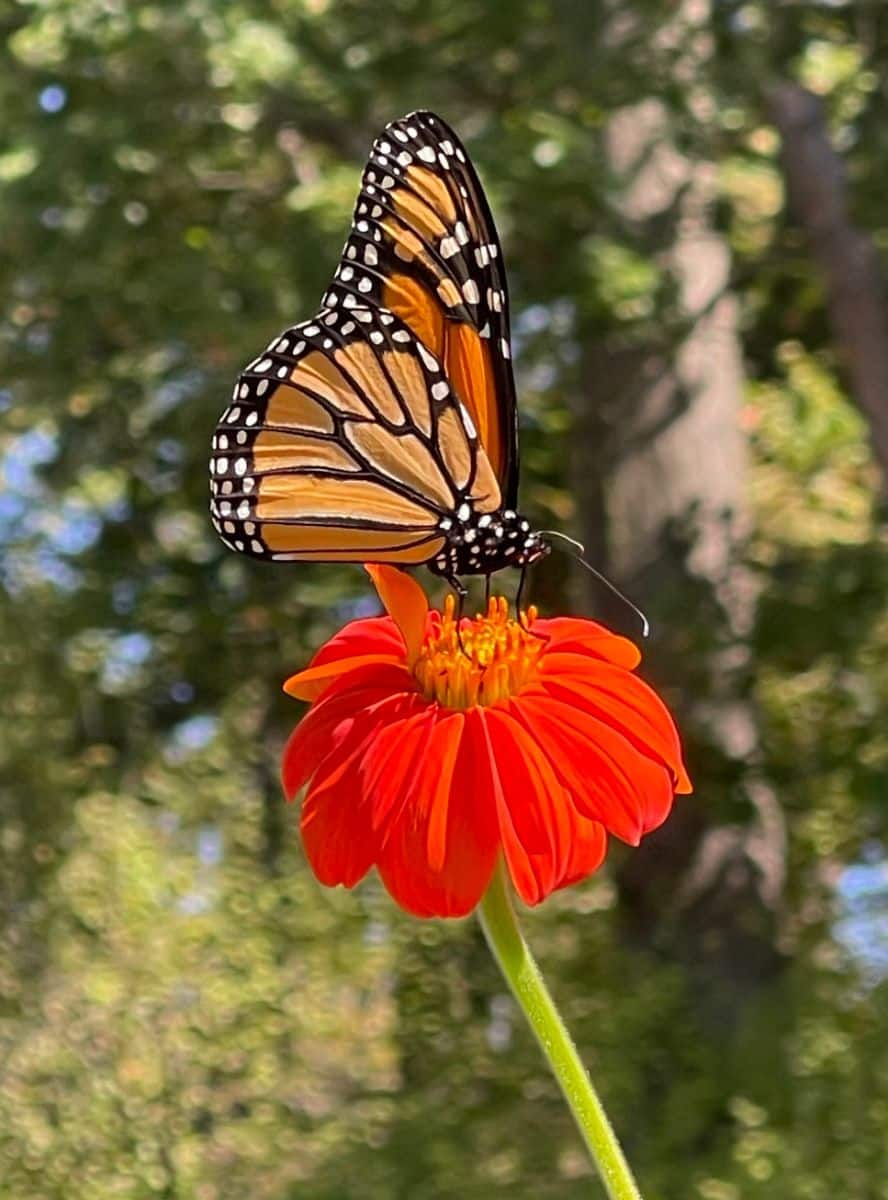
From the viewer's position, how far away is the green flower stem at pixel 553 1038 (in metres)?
0.70

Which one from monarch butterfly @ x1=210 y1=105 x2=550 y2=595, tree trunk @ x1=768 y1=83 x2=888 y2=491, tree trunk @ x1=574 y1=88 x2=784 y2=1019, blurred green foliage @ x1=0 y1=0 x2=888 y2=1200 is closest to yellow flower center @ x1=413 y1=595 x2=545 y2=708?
monarch butterfly @ x1=210 y1=105 x2=550 y2=595

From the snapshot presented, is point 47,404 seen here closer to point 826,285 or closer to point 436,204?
point 826,285

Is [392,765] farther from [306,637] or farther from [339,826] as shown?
[306,637]

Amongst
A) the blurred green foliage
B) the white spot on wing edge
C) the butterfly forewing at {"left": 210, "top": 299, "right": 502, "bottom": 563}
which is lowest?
the blurred green foliage

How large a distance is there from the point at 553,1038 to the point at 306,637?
3.08 meters

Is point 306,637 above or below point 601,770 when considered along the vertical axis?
below

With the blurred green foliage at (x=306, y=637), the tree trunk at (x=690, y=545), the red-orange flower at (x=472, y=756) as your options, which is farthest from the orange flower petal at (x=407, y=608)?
the tree trunk at (x=690, y=545)

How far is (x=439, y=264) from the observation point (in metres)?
1.19

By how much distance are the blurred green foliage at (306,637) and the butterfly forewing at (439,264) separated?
1.25 meters

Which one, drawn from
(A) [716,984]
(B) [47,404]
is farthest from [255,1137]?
(B) [47,404]

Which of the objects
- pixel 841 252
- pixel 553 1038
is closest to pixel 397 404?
pixel 553 1038

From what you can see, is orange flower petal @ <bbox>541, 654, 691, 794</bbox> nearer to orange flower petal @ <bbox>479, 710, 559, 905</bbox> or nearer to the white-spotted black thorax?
orange flower petal @ <bbox>479, 710, 559, 905</bbox>

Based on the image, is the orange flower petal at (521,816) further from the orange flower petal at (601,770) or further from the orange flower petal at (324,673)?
the orange flower petal at (324,673)

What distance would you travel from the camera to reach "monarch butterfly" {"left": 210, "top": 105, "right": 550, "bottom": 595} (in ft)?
3.87
